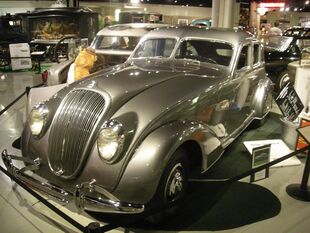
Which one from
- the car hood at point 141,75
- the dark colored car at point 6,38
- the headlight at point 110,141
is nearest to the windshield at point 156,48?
the car hood at point 141,75

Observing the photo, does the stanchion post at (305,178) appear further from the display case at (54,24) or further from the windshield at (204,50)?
the display case at (54,24)

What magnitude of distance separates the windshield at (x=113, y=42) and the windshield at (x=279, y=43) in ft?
11.3

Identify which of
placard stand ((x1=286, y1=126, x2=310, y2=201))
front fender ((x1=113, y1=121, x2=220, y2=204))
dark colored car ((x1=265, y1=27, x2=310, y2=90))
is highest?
dark colored car ((x1=265, y1=27, x2=310, y2=90))

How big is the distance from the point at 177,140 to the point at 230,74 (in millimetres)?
1622

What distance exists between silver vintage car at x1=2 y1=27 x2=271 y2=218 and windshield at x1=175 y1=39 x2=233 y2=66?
7.1 inches

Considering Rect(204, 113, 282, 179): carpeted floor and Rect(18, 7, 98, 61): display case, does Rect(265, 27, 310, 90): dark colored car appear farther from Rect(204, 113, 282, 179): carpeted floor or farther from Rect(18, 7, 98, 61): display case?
Rect(18, 7, 98, 61): display case

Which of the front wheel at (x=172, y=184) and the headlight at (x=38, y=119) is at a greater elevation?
the headlight at (x=38, y=119)

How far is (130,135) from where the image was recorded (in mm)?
2730

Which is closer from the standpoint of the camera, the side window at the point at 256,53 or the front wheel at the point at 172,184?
the front wheel at the point at 172,184

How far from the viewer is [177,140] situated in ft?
Answer: 9.27

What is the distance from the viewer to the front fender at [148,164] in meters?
2.61

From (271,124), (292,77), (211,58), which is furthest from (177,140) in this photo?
(292,77)

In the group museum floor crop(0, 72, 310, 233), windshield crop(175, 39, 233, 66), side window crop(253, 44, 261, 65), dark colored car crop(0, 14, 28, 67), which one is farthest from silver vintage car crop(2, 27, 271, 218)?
dark colored car crop(0, 14, 28, 67)

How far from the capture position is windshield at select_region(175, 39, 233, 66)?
14.3ft
